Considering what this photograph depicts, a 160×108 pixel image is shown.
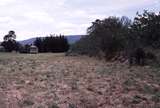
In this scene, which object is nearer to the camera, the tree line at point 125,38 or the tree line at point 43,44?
the tree line at point 125,38

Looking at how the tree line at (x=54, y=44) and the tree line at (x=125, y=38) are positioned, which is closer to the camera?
the tree line at (x=125, y=38)

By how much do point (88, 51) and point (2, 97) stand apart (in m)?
39.4

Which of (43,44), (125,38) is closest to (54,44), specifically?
(43,44)

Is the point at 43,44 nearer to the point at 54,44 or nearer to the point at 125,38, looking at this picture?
the point at 54,44

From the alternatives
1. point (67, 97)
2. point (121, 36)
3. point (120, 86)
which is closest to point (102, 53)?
point (121, 36)

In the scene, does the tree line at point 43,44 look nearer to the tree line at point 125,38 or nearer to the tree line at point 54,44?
the tree line at point 54,44

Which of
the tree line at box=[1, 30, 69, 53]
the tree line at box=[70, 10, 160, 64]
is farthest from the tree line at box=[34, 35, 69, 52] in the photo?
the tree line at box=[70, 10, 160, 64]

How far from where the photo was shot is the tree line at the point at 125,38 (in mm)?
29562

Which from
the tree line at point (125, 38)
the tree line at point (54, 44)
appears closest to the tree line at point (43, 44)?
the tree line at point (54, 44)

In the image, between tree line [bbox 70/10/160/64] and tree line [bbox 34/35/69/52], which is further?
tree line [bbox 34/35/69/52]

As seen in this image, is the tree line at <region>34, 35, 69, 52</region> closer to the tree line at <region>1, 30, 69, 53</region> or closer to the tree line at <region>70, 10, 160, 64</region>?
the tree line at <region>1, 30, 69, 53</region>

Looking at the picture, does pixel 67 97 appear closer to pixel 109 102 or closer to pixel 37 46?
pixel 109 102

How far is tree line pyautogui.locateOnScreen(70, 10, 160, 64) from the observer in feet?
97.0

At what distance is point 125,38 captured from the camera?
3325 centimetres
